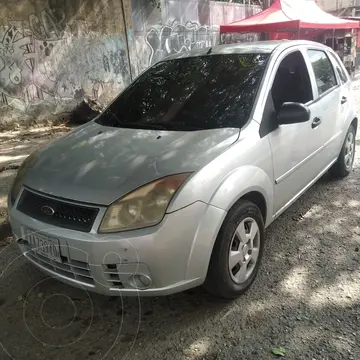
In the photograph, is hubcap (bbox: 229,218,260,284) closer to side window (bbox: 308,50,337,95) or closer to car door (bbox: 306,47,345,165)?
car door (bbox: 306,47,345,165)

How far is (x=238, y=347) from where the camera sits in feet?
A: 7.29

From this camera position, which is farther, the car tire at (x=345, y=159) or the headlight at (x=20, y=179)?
the car tire at (x=345, y=159)

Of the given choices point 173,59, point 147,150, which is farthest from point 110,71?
point 147,150

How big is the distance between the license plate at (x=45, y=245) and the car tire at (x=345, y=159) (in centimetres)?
336

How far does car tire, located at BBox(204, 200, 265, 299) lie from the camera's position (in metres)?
2.35

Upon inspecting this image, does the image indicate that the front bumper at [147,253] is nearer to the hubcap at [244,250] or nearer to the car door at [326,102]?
the hubcap at [244,250]

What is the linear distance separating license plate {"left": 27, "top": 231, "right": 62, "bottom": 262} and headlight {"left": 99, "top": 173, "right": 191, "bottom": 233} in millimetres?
338

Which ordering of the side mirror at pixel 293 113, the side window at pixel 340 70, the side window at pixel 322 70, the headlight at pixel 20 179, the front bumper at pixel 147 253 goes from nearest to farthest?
the front bumper at pixel 147 253
the headlight at pixel 20 179
the side mirror at pixel 293 113
the side window at pixel 322 70
the side window at pixel 340 70

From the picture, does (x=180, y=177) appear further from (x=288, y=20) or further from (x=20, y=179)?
(x=288, y=20)

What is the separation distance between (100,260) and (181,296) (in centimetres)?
80

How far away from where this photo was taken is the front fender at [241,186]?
2287 millimetres

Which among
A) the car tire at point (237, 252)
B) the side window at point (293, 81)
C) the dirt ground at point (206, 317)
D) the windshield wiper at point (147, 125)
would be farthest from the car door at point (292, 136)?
the windshield wiper at point (147, 125)

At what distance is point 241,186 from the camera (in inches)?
95.7

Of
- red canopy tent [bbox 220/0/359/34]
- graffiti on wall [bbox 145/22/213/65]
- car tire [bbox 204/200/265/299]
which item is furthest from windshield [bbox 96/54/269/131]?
red canopy tent [bbox 220/0/359/34]
